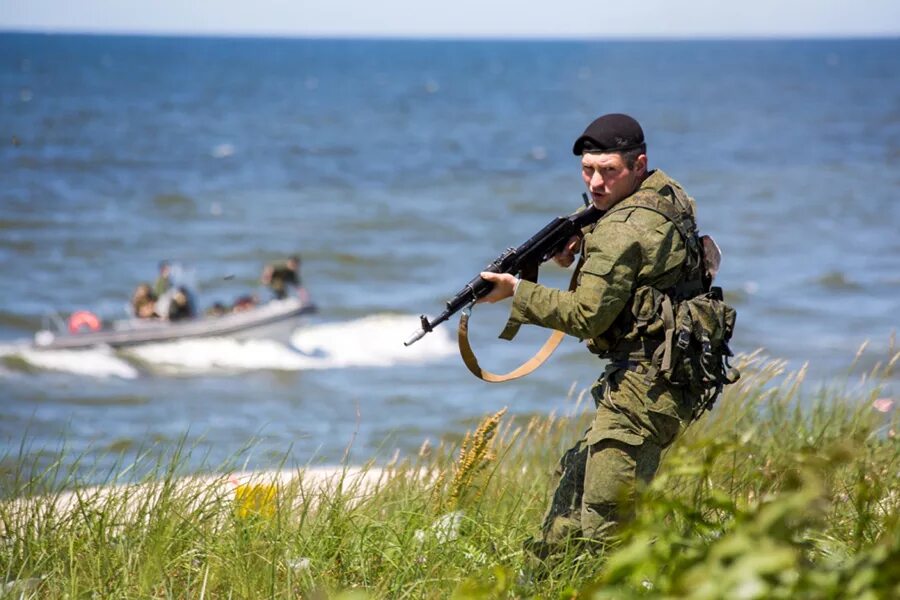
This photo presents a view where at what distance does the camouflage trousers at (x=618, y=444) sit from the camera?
144 inches

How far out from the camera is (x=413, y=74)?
130 meters

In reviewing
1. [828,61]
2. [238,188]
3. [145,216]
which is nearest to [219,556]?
[145,216]

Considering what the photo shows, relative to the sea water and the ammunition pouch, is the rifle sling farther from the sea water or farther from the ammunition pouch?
the sea water

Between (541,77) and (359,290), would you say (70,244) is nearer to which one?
(359,290)

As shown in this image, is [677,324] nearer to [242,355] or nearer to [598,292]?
[598,292]

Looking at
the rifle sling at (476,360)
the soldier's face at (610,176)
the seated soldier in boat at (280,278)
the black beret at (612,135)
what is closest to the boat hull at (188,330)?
the seated soldier in boat at (280,278)

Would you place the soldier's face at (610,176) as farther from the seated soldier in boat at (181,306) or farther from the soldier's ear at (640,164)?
the seated soldier in boat at (181,306)

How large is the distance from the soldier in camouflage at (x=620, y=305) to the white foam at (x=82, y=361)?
13.5 metres

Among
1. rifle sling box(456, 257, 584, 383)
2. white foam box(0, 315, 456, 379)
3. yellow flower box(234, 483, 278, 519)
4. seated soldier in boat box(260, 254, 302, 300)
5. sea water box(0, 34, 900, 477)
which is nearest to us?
yellow flower box(234, 483, 278, 519)

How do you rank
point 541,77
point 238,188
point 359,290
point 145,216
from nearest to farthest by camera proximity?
point 359,290 → point 145,216 → point 238,188 → point 541,77

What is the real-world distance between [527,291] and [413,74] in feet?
422

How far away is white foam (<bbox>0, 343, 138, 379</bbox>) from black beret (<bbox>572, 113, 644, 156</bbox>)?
13.6m

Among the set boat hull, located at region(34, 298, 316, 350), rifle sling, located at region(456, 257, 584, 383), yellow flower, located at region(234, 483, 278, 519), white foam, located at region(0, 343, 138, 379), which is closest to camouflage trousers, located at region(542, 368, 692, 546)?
rifle sling, located at region(456, 257, 584, 383)

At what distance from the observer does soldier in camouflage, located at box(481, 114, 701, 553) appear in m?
3.58
